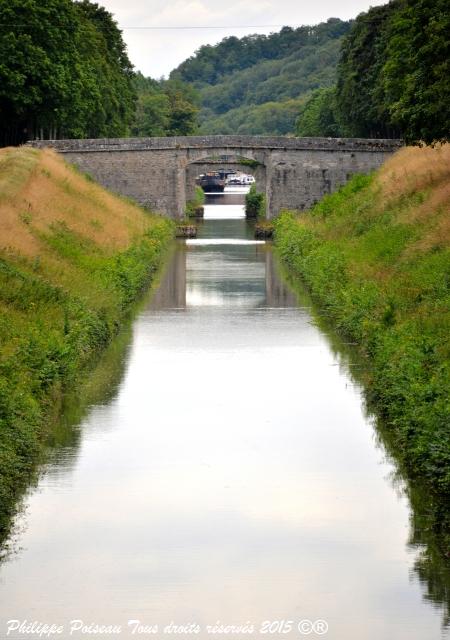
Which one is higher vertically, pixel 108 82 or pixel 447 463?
pixel 108 82

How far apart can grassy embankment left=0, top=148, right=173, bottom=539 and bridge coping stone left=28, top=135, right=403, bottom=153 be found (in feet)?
19.4

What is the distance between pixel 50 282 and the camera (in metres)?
34.1

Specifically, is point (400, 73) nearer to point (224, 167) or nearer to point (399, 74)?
point (399, 74)

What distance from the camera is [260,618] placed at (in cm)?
1455

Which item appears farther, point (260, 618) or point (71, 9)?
point (71, 9)

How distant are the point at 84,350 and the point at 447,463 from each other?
12.5m

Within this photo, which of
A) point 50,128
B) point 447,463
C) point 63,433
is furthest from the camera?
point 50,128

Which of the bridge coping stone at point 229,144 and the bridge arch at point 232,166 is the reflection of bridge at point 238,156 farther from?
the bridge arch at point 232,166

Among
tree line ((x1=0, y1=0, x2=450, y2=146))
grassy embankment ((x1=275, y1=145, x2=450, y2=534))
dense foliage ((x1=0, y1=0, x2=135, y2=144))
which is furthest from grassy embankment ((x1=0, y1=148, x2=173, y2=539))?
grassy embankment ((x1=275, y1=145, x2=450, y2=534))

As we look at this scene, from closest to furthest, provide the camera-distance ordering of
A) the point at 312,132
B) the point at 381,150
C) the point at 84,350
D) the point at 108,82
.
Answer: the point at 84,350 → the point at 381,150 → the point at 108,82 → the point at 312,132

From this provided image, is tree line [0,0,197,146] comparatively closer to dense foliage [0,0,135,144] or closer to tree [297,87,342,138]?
dense foliage [0,0,135,144]

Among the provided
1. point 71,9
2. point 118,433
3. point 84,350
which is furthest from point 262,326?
point 71,9

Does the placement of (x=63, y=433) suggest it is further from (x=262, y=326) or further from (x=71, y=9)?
(x=71, y=9)

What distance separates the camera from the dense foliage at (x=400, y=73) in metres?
42.2
